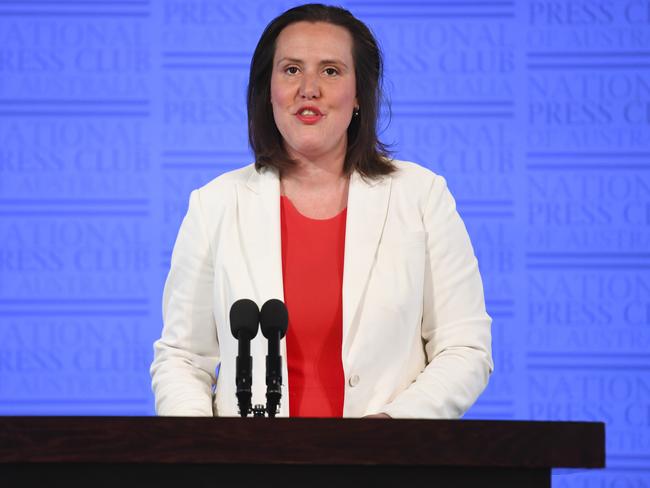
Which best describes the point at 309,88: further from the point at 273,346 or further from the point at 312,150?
the point at 273,346

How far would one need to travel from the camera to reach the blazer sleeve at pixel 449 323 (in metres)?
2.11

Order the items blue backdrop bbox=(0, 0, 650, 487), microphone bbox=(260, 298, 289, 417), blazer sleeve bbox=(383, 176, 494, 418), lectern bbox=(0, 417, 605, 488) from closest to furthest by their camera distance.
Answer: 1. lectern bbox=(0, 417, 605, 488)
2. microphone bbox=(260, 298, 289, 417)
3. blazer sleeve bbox=(383, 176, 494, 418)
4. blue backdrop bbox=(0, 0, 650, 487)

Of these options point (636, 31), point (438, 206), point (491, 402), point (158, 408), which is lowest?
point (491, 402)

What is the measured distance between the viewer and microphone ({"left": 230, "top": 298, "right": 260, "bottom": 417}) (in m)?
1.64

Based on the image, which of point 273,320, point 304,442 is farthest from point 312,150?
point 304,442

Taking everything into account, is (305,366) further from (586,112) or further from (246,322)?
→ (586,112)

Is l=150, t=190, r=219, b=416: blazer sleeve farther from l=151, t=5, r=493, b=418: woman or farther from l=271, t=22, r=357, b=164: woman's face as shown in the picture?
l=271, t=22, r=357, b=164: woman's face

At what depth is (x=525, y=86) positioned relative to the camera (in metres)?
3.41

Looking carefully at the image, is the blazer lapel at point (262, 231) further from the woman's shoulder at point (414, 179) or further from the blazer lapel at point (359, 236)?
the woman's shoulder at point (414, 179)

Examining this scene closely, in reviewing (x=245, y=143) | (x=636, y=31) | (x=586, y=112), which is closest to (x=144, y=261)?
(x=245, y=143)

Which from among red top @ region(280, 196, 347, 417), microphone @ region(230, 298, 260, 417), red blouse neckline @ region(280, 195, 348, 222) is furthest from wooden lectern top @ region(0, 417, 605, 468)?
red blouse neckline @ region(280, 195, 348, 222)

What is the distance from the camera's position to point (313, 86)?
2.29 m

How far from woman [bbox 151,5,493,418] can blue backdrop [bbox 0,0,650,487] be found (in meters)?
0.99

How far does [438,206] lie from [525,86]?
48.7 inches
